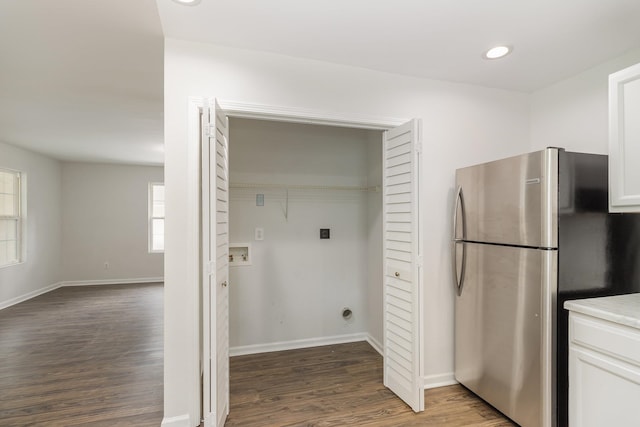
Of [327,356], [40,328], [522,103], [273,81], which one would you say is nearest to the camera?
[273,81]

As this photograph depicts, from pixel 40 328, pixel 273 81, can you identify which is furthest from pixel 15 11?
pixel 40 328

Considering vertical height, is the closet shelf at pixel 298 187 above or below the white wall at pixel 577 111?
below

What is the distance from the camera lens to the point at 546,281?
5.86 feet

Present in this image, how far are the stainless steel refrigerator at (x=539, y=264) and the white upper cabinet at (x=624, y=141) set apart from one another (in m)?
0.14

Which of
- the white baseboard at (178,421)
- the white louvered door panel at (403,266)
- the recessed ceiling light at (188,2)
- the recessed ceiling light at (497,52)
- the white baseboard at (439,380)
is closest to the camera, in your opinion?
the recessed ceiling light at (188,2)

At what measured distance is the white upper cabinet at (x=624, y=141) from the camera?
5.30 ft

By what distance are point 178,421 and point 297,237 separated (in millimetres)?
1808

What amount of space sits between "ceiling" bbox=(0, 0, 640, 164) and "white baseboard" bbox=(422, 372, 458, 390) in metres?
2.35

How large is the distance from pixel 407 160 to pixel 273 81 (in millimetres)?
1065

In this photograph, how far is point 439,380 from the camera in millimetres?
2504

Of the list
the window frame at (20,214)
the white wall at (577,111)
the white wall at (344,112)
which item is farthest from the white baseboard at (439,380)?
the window frame at (20,214)

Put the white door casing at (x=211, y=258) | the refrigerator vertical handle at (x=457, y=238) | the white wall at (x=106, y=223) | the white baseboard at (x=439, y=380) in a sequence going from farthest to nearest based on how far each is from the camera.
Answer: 1. the white wall at (x=106, y=223)
2. the white baseboard at (x=439, y=380)
3. the refrigerator vertical handle at (x=457, y=238)
4. the white door casing at (x=211, y=258)

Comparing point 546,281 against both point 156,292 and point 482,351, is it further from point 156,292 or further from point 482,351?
point 156,292

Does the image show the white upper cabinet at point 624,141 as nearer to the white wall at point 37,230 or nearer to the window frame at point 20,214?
the white wall at point 37,230
